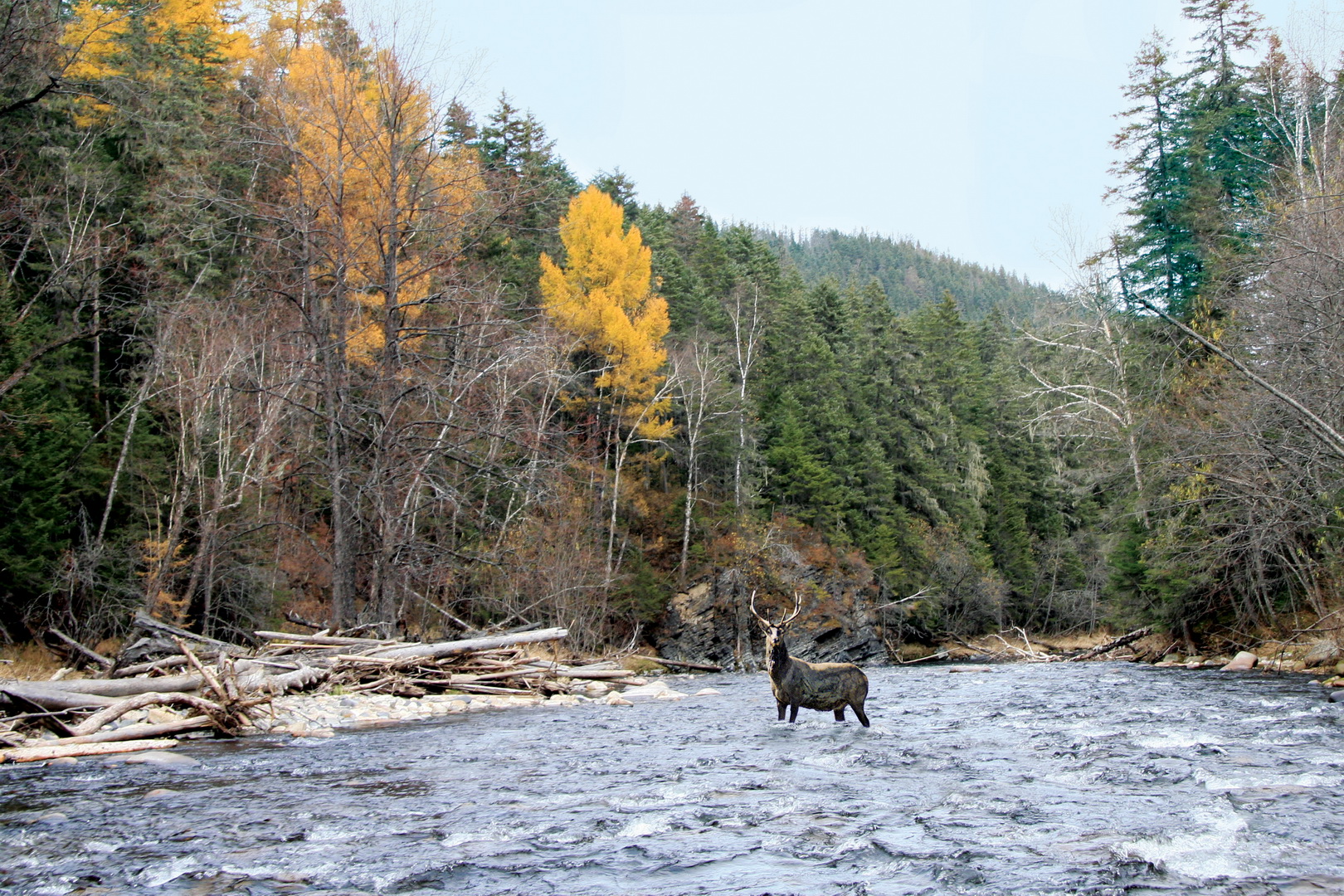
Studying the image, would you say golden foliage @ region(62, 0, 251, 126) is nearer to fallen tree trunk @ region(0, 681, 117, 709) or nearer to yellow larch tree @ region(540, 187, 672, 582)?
yellow larch tree @ region(540, 187, 672, 582)

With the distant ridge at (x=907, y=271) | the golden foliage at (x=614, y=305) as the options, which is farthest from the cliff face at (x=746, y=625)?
the distant ridge at (x=907, y=271)

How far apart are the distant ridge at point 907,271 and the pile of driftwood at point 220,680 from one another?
112 metres

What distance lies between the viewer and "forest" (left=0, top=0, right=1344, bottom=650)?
49.5 ft

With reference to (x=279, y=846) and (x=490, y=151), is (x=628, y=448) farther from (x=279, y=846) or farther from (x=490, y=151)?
(x=279, y=846)

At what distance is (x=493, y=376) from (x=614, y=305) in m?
8.70

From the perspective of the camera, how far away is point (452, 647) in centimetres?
1525

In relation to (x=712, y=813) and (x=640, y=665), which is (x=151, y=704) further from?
(x=640, y=665)

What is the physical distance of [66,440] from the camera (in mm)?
19812

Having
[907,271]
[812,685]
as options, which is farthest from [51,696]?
[907,271]

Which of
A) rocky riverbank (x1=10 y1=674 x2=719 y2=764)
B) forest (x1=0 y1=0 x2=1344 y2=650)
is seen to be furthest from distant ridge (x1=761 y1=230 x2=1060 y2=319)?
rocky riverbank (x1=10 y1=674 x2=719 y2=764)

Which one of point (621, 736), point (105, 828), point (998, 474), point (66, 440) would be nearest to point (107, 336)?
point (66, 440)

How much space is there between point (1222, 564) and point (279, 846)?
2236cm

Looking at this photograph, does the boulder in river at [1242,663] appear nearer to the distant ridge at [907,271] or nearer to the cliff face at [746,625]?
the cliff face at [746,625]

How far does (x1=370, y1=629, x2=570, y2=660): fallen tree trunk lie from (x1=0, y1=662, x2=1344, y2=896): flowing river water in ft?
13.4
